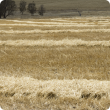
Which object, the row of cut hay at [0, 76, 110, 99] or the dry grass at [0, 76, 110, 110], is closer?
the dry grass at [0, 76, 110, 110]

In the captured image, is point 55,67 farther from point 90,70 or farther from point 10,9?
point 10,9

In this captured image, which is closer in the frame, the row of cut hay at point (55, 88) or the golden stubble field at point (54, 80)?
the golden stubble field at point (54, 80)

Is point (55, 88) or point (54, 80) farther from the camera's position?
point (54, 80)

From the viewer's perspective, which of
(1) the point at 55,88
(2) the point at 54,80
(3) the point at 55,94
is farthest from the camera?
(2) the point at 54,80

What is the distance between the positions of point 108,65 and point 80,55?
2048 mm

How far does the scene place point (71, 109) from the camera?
494cm

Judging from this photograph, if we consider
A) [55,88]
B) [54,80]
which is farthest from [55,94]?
[54,80]

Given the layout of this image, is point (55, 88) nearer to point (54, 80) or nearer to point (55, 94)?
point (55, 94)

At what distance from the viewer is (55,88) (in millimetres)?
5867

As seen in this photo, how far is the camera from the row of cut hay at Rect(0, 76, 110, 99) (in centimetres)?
560

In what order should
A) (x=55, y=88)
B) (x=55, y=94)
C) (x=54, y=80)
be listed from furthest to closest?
(x=54, y=80)
(x=55, y=88)
(x=55, y=94)

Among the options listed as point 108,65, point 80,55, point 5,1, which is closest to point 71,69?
point 108,65

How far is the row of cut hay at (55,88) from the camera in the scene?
5602 mm

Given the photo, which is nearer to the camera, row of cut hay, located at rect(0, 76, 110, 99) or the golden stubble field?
the golden stubble field
